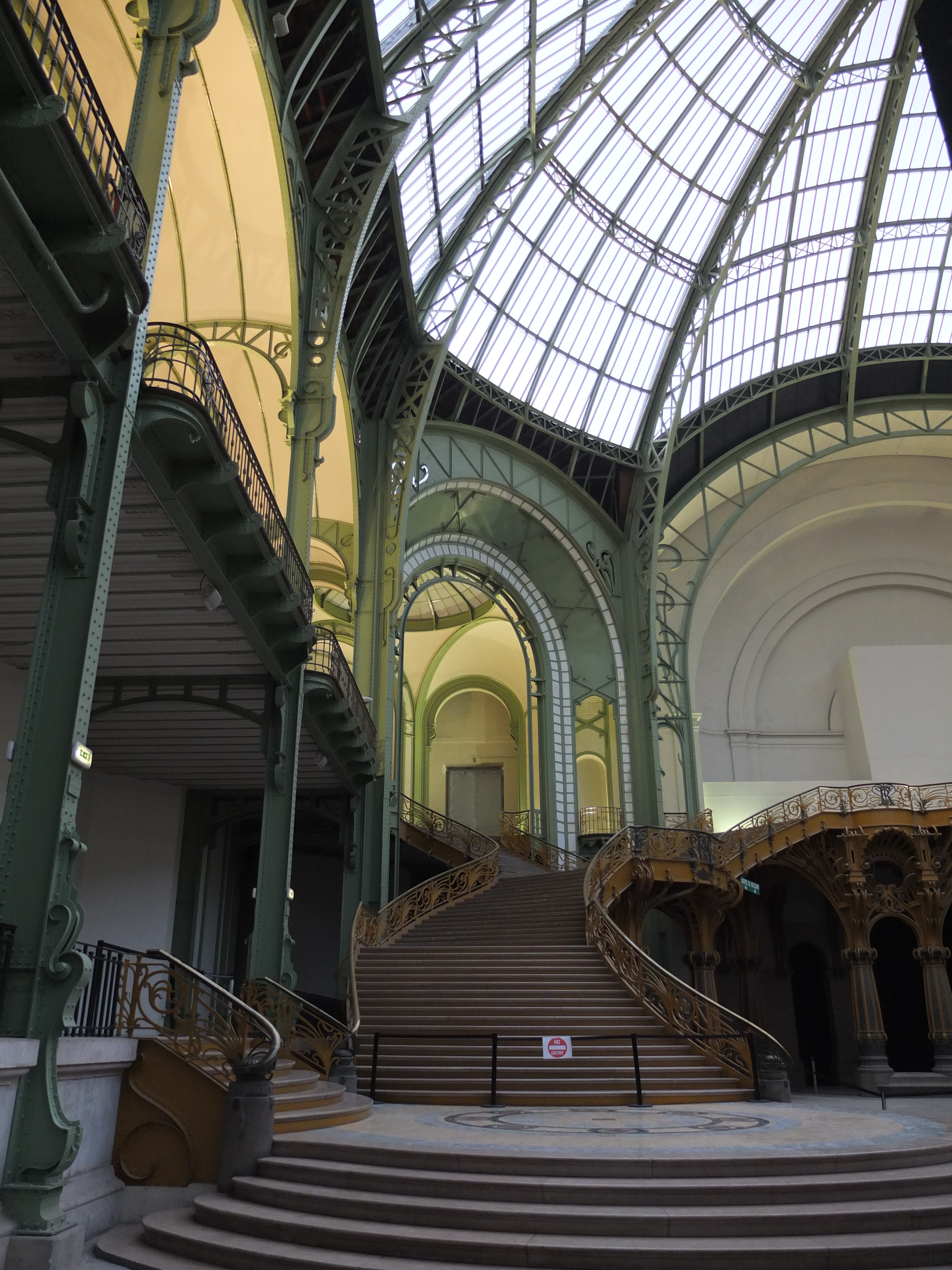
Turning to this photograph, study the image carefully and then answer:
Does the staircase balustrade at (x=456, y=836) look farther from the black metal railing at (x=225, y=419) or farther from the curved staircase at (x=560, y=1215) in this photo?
the curved staircase at (x=560, y=1215)

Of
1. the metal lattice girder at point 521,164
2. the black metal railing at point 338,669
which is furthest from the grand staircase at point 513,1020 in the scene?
the metal lattice girder at point 521,164

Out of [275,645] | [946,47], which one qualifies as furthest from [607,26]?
[946,47]

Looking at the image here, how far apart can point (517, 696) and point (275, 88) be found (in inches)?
1091

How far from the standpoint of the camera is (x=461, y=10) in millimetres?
17078

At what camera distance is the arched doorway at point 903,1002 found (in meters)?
27.8

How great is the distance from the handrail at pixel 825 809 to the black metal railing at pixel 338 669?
1029 cm

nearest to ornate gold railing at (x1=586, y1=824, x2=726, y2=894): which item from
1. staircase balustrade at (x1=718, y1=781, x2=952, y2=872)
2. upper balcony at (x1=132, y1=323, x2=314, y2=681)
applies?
staircase balustrade at (x1=718, y1=781, x2=952, y2=872)

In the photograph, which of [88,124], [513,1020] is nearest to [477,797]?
[513,1020]

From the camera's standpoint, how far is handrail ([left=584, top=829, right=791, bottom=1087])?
535 inches

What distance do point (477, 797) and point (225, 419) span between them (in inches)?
1140

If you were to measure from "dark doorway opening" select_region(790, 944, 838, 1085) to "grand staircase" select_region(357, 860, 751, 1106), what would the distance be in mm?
11770

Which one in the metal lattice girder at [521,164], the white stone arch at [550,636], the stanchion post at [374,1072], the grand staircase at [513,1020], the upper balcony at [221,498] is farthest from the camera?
the white stone arch at [550,636]

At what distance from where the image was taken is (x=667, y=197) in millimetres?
27688

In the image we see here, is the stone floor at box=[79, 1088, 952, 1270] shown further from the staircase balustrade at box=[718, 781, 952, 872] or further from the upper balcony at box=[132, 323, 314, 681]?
the staircase balustrade at box=[718, 781, 952, 872]
